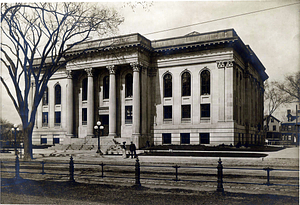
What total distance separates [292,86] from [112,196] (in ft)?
28.4

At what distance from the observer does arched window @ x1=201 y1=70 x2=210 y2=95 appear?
38956mm

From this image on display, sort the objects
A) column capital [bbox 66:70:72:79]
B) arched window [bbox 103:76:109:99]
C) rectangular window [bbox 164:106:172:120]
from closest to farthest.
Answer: rectangular window [bbox 164:106:172:120], column capital [bbox 66:70:72:79], arched window [bbox 103:76:109:99]

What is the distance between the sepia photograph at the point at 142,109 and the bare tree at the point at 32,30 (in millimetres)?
94

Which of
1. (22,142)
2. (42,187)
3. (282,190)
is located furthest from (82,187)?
(22,142)

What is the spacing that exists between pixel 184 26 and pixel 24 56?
11064mm

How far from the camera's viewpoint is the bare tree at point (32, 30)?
59.0ft

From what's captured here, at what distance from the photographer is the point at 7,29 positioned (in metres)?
18.7

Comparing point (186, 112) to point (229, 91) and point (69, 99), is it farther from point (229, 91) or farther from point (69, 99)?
point (69, 99)

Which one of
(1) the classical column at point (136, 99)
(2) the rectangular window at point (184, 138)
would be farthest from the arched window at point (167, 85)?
(2) the rectangular window at point (184, 138)

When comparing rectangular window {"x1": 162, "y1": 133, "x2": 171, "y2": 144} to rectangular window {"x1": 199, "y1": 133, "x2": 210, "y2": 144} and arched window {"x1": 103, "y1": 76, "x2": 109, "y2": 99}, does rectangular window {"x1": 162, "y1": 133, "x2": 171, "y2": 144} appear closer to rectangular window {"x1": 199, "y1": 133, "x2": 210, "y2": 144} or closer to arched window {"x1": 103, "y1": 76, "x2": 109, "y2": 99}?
rectangular window {"x1": 199, "y1": 133, "x2": 210, "y2": 144}

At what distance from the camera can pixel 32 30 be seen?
19.7m

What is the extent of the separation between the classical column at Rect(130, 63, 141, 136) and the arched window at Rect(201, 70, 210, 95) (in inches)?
328

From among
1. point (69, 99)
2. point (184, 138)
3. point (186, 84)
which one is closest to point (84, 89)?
point (69, 99)

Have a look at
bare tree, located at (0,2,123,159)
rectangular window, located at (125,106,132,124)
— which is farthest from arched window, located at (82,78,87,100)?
bare tree, located at (0,2,123,159)
